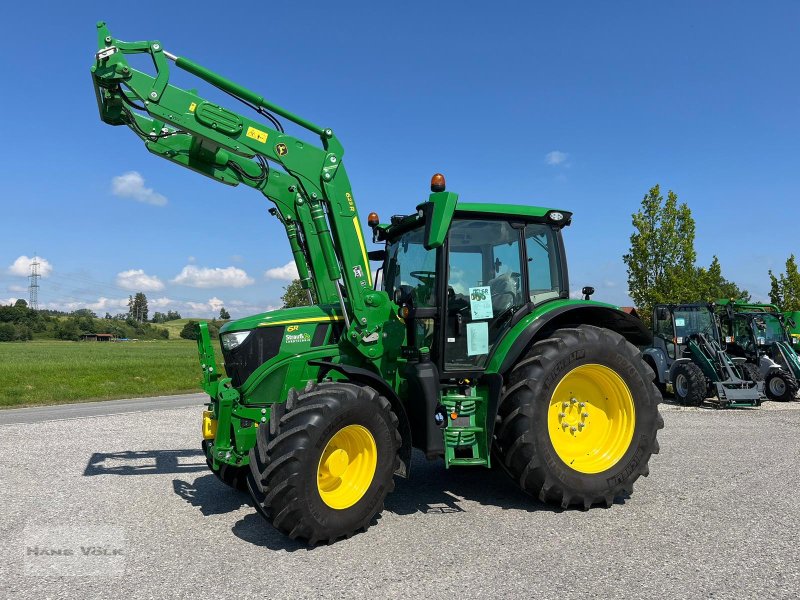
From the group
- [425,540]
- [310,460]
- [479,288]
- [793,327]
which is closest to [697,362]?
[793,327]

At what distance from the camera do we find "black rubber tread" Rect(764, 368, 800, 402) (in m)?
13.0

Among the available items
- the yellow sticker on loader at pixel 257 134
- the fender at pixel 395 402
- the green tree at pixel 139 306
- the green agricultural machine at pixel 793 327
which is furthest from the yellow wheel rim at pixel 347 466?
the green tree at pixel 139 306

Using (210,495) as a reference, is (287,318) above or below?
above

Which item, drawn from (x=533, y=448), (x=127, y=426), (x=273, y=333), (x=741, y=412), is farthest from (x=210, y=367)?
(x=741, y=412)

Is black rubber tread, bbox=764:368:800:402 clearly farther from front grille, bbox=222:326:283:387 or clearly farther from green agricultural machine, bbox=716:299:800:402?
front grille, bbox=222:326:283:387

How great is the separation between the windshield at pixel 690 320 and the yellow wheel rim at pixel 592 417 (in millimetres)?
9699

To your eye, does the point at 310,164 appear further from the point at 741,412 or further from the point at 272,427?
the point at 741,412

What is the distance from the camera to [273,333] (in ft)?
16.5

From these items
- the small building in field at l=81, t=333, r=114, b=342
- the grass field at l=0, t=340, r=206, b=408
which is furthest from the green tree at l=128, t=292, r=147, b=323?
the grass field at l=0, t=340, r=206, b=408

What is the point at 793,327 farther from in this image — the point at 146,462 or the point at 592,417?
the point at 146,462

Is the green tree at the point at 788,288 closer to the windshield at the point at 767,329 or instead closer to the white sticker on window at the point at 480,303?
the windshield at the point at 767,329

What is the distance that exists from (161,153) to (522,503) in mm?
4280

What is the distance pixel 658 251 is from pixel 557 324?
16805 mm

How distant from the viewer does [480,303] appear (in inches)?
205
